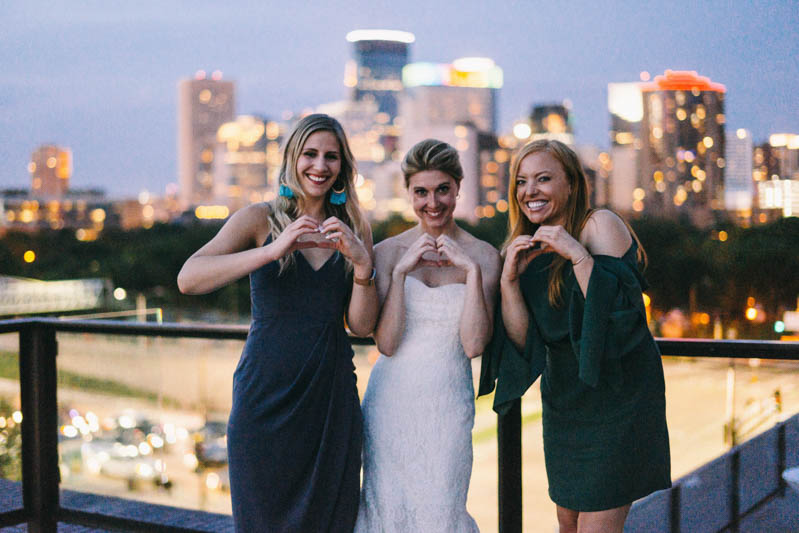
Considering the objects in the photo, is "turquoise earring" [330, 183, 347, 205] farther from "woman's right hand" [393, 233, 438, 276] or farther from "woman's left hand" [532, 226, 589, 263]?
"woman's left hand" [532, 226, 589, 263]

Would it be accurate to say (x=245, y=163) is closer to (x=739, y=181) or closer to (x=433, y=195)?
(x=739, y=181)

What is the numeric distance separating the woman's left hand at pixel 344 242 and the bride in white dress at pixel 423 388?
8.6 inches

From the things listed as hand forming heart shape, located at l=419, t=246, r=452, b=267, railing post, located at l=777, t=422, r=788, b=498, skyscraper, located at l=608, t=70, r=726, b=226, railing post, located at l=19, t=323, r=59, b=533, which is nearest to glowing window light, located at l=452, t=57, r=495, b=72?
skyscraper, located at l=608, t=70, r=726, b=226

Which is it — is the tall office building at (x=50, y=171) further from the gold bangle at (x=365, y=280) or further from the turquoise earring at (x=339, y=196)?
the gold bangle at (x=365, y=280)

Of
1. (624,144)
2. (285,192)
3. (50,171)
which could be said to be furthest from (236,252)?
(50,171)

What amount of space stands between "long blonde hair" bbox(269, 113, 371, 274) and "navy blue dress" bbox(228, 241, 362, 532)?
10cm

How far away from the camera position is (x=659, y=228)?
5934 cm

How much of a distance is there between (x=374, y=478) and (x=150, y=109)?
201m

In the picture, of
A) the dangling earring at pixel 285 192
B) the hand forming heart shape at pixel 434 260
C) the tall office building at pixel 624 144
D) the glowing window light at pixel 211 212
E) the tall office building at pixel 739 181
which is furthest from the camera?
the glowing window light at pixel 211 212

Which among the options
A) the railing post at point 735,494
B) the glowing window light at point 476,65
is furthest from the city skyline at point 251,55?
the railing post at point 735,494

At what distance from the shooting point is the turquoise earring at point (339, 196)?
269cm

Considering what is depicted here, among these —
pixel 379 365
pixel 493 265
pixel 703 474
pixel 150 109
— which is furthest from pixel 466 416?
pixel 150 109

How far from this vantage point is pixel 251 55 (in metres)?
186

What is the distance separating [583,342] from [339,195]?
94cm
